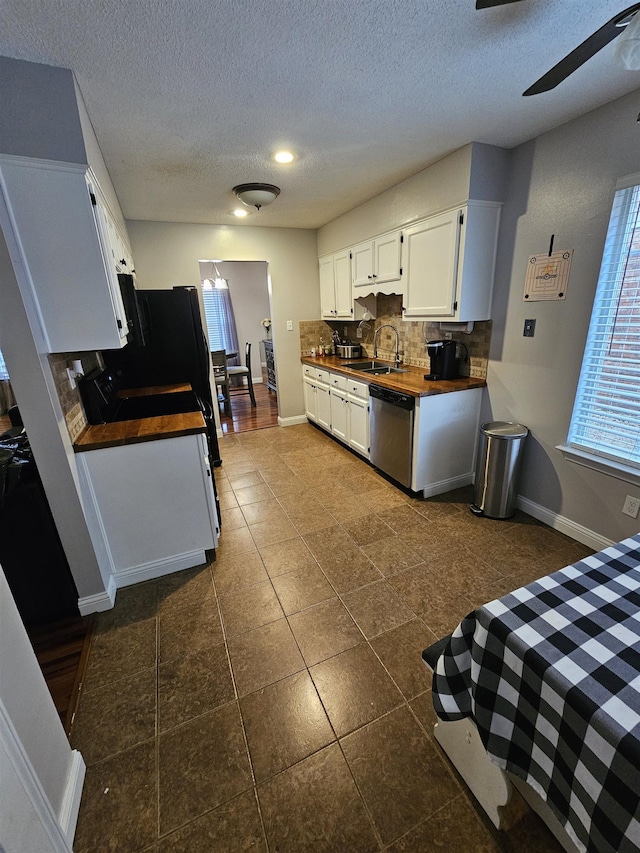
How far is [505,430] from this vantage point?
2.55 m

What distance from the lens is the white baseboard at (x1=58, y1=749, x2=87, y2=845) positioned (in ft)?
3.54

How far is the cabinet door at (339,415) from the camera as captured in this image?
3795mm

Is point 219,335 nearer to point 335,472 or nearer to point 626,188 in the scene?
point 335,472

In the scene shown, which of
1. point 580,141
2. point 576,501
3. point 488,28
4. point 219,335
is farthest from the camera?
point 219,335

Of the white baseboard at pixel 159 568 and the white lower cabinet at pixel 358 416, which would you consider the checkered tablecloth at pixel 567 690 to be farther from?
the white lower cabinet at pixel 358 416

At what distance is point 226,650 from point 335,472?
1.98 meters

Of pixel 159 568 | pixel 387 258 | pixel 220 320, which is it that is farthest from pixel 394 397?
pixel 220 320

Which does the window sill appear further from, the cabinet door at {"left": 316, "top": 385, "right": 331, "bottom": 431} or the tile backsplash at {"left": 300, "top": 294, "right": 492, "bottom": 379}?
the cabinet door at {"left": 316, "top": 385, "right": 331, "bottom": 431}

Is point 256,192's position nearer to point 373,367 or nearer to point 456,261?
point 456,261

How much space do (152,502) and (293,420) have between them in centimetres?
300

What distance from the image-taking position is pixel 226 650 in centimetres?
170

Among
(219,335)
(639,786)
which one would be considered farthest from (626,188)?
(219,335)

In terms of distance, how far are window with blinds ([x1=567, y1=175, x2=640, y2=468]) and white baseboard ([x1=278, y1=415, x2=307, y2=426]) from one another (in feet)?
10.8

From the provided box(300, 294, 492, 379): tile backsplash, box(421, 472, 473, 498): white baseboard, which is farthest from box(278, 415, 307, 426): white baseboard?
box(421, 472, 473, 498): white baseboard
